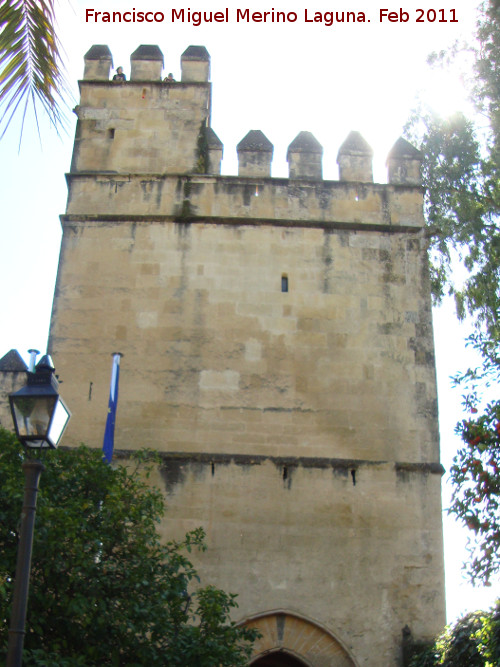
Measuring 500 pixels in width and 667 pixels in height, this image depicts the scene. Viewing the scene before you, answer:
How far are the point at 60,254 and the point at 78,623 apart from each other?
6.79 m

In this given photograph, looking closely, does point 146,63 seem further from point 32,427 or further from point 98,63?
point 32,427

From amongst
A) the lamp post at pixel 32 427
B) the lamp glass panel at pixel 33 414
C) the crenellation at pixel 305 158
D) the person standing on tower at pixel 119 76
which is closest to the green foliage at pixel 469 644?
the lamp post at pixel 32 427

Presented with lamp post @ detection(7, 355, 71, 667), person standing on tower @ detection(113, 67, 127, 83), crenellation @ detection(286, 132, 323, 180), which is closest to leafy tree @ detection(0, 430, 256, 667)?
lamp post @ detection(7, 355, 71, 667)

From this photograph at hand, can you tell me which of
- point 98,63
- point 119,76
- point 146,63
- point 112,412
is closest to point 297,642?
Answer: point 112,412

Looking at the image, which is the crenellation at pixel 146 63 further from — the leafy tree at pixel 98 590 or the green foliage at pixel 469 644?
the green foliage at pixel 469 644

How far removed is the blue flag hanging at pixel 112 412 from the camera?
10679mm

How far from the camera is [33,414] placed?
578cm

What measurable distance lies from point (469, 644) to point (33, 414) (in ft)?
18.1

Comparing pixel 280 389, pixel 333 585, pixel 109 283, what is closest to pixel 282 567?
pixel 333 585

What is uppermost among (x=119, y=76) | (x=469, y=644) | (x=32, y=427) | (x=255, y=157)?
(x=119, y=76)

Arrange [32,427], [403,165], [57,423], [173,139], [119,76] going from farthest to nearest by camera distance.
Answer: [119,76], [173,139], [403,165], [57,423], [32,427]

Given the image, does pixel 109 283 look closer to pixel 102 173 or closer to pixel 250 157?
pixel 102 173

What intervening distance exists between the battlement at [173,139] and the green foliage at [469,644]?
6.91m

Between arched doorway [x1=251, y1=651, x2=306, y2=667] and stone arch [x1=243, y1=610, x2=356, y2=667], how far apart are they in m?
0.03
